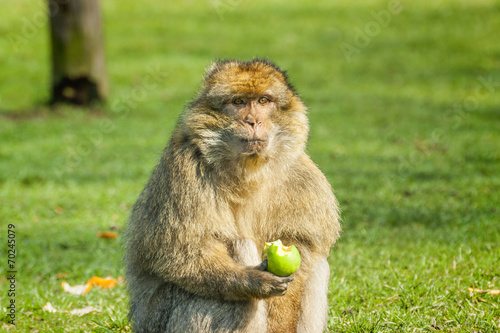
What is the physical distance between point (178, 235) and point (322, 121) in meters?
8.79

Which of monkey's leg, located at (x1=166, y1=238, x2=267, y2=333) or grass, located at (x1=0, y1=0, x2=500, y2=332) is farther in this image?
grass, located at (x1=0, y1=0, x2=500, y2=332)

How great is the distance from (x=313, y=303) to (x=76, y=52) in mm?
9675

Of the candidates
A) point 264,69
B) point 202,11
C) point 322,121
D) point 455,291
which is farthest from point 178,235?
point 202,11

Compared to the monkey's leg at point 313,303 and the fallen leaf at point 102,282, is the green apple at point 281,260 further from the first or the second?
the fallen leaf at point 102,282

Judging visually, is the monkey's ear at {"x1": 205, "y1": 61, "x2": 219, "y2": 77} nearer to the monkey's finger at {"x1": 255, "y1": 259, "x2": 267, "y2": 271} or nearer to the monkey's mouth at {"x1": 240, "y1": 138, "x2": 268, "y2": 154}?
the monkey's mouth at {"x1": 240, "y1": 138, "x2": 268, "y2": 154}

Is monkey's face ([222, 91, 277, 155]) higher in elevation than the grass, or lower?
higher

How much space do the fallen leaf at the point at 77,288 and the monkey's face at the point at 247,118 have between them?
2505 mm

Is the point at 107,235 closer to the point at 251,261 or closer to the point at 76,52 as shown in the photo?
the point at 251,261

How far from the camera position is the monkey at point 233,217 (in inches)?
154

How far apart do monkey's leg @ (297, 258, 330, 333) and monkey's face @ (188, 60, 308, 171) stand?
30.3 inches

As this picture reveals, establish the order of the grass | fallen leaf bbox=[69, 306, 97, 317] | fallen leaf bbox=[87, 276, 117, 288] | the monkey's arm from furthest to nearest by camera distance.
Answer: fallen leaf bbox=[87, 276, 117, 288] < the grass < fallen leaf bbox=[69, 306, 97, 317] < the monkey's arm

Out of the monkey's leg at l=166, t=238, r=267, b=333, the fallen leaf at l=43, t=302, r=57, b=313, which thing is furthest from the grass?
the monkey's leg at l=166, t=238, r=267, b=333

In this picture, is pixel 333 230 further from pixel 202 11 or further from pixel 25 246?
pixel 202 11

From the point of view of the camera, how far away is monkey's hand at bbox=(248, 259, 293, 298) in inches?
149
